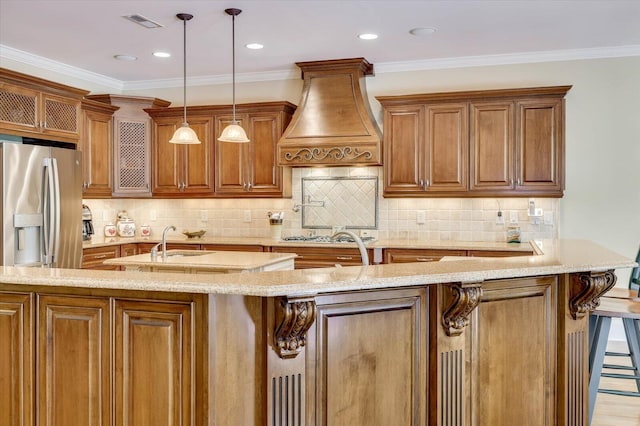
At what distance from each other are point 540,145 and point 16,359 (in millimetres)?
4508

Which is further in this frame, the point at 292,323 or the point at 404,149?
the point at 404,149

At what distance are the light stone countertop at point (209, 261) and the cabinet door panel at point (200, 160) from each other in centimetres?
163

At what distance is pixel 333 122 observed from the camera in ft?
18.9

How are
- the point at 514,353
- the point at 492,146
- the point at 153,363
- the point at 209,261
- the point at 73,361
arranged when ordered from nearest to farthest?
the point at 153,363 < the point at 73,361 < the point at 514,353 < the point at 209,261 < the point at 492,146

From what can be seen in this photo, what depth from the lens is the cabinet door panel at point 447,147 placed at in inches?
214

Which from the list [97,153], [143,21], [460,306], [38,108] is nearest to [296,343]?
[460,306]

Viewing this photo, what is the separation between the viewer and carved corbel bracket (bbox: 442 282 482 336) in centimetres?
230

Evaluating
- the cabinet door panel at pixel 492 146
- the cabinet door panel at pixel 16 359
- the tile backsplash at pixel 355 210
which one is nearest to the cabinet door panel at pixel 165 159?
the tile backsplash at pixel 355 210

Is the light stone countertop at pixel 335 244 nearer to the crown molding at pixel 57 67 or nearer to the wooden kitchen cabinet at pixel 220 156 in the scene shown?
the wooden kitchen cabinet at pixel 220 156

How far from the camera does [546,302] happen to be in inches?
104

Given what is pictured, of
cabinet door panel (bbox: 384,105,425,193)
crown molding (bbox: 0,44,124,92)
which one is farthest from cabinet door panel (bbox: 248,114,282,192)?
crown molding (bbox: 0,44,124,92)

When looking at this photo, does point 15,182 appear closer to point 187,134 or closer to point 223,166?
point 187,134

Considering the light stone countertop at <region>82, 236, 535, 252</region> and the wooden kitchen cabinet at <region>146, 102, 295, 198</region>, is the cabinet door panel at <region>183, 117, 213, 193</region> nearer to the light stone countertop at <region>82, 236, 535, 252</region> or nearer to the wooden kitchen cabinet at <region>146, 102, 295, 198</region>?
the wooden kitchen cabinet at <region>146, 102, 295, 198</region>

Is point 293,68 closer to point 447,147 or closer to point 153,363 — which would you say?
point 447,147
